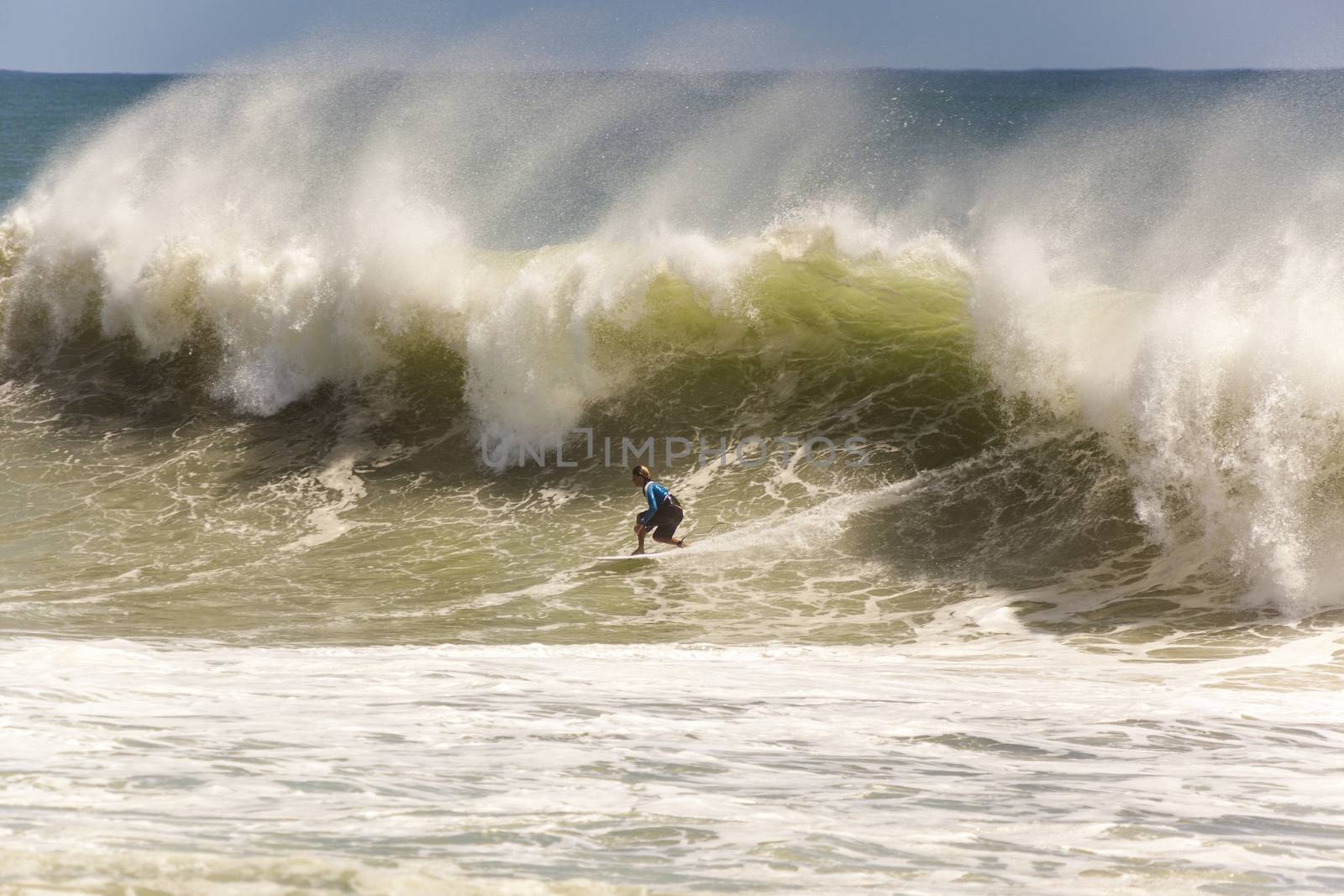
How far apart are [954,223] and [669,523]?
1632 cm

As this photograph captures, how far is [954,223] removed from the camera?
25.3 metres

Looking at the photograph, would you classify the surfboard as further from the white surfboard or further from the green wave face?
the green wave face

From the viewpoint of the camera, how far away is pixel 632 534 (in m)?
11.2

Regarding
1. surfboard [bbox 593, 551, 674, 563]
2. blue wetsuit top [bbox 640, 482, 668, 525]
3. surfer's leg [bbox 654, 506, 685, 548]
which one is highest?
blue wetsuit top [bbox 640, 482, 668, 525]

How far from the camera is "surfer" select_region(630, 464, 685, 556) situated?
1066 cm

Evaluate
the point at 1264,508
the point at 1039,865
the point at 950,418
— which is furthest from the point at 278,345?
the point at 1039,865

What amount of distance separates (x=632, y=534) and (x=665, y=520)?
0.56 metres

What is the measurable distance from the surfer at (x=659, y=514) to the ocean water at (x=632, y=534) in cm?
39

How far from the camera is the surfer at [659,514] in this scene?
1066 centimetres

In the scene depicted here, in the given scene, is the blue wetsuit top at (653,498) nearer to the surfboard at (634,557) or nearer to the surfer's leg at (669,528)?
the surfer's leg at (669,528)

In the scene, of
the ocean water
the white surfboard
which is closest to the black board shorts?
the white surfboard

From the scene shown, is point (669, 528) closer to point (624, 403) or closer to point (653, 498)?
point (653, 498)

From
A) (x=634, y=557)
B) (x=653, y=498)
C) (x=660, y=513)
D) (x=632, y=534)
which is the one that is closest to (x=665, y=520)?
(x=660, y=513)

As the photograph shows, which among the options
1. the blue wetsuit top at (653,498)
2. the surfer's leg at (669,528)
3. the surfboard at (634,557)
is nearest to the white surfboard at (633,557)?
the surfboard at (634,557)
